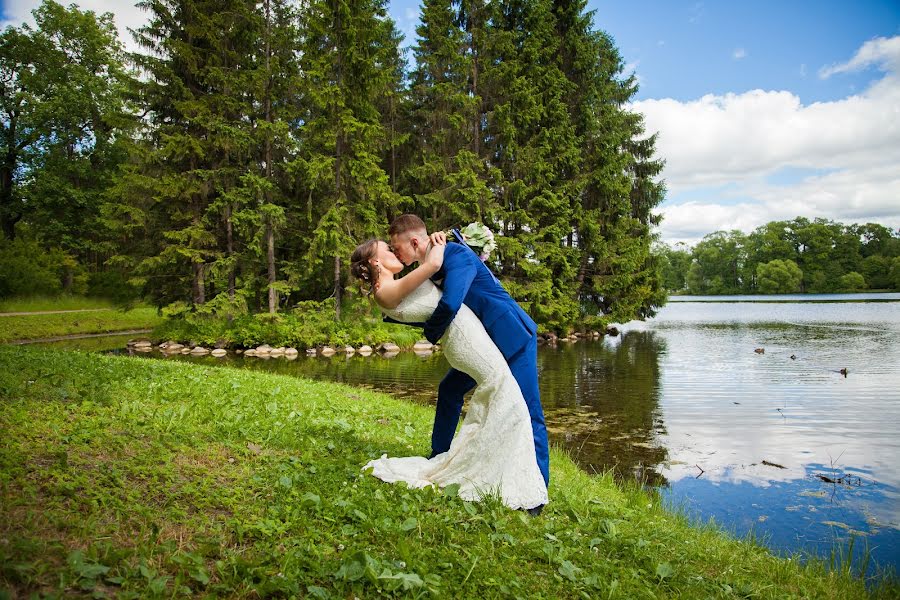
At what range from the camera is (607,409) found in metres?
11.3

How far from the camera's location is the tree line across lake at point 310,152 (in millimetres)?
21609

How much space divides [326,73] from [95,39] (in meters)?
21.4

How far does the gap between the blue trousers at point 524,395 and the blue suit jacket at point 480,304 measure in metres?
0.11

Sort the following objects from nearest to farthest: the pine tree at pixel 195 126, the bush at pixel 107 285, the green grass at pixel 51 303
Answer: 1. the pine tree at pixel 195 126
2. the green grass at pixel 51 303
3. the bush at pixel 107 285

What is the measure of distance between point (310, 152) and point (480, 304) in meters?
20.5

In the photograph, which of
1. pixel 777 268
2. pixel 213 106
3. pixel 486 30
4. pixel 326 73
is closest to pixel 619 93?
pixel 486 30

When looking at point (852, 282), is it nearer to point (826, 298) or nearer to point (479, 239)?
point (826, 298)

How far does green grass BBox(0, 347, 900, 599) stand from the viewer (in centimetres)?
258

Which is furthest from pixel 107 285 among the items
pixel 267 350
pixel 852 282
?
pixel 852 282

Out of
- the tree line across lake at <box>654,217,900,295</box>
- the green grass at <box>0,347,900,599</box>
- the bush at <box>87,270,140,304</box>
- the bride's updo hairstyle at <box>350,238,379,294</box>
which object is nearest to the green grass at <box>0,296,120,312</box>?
the bush at <box>87,270,140,304</box>

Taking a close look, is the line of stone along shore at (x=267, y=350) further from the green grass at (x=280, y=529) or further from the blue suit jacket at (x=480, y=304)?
the blue suit jacket at (x=480, y=304)

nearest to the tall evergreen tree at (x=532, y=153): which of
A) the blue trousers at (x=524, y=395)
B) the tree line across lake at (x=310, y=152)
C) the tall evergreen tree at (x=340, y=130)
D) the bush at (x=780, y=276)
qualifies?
the tree line across lake at (x=310, y=152)

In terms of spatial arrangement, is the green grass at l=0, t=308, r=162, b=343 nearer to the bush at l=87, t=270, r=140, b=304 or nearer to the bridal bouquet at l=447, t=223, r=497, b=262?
the bush at l=87, t=270, r=140, b=304

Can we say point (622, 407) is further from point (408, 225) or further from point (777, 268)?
point (777, 268)
